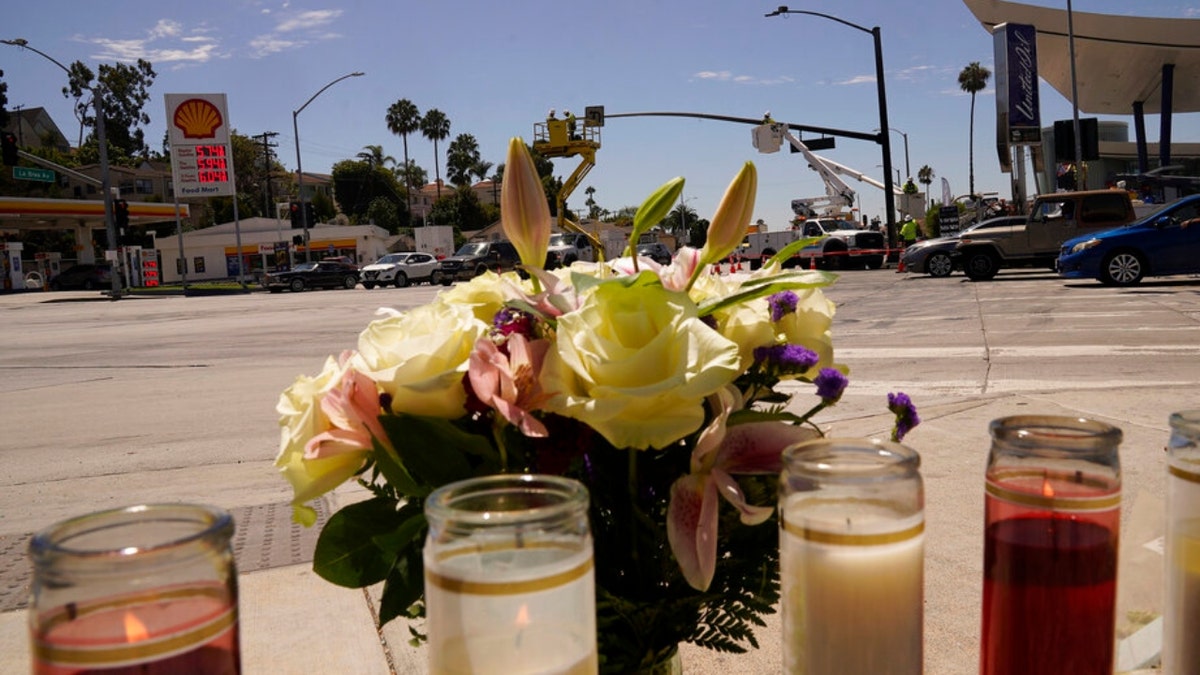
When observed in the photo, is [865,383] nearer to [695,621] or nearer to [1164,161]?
[695,621]

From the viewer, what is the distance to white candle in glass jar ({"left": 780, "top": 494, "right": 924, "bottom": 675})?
0.89 metres

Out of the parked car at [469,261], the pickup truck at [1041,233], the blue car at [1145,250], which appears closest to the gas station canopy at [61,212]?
the parked car at [469,261]

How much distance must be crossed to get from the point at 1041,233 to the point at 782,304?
69.7ft

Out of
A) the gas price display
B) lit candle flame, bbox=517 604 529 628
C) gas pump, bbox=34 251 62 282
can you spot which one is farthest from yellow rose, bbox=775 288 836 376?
gas pump, bbox=34 251 62 282

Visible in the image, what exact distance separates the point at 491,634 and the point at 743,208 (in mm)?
675

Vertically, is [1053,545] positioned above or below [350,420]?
below

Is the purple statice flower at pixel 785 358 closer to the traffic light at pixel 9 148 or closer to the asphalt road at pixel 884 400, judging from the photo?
the asphalt road at pixel 884 400

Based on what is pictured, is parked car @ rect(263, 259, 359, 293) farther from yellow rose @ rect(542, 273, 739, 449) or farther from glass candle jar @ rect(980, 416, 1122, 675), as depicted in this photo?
glass candle jar @ rect(980, 416, 1122, 675)

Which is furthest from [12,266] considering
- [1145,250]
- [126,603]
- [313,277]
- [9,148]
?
[126,603]

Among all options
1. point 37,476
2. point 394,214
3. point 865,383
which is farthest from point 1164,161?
point 394,214

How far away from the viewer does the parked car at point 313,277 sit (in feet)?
123

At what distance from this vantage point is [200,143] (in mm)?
44406

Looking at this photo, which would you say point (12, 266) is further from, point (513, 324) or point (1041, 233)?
point (513, 324)

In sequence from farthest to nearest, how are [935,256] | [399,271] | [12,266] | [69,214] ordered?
[69,214] < [12,266] < [399,271] < [935,256]
